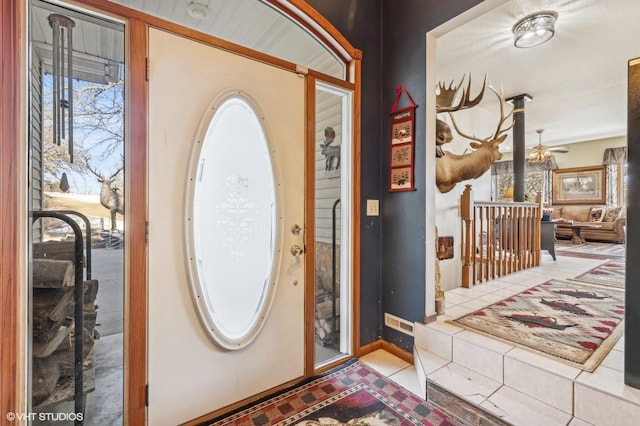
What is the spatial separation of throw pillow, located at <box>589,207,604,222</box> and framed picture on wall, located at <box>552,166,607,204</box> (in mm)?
456

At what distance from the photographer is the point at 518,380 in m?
1.59

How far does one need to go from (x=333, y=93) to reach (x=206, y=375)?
205cm

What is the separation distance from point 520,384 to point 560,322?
909 millimetres

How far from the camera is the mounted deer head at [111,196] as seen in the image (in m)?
1.36

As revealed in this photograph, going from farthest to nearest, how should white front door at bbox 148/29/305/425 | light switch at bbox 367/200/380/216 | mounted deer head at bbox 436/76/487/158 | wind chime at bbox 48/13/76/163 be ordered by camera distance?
mounted deer head at bbox 436/76/487/158 < light switch at bbox 367/200/380/216 < white front door at bbox 148/29/305/425 < wind chime at bbox 48/13/76/163

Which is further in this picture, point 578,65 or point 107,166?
point 578,65

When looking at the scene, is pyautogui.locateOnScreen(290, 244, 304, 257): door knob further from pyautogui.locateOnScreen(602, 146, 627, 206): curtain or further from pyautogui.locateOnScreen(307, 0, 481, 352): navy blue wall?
pyautogui.locateOnScreen(602, 146, 627, 206): curtain

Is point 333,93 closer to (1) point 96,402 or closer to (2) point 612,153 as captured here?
(1) point 96,402

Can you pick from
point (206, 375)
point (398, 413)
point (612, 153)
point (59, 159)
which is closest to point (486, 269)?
point (398, 413)

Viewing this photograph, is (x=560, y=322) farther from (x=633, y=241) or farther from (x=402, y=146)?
(x=402, y=146)

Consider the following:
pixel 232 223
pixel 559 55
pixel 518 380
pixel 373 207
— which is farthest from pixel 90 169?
pixel 559 55

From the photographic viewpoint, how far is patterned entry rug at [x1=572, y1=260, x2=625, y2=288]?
3.26 metres

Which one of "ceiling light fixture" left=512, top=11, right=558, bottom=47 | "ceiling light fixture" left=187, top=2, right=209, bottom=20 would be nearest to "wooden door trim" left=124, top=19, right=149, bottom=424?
"ceiling light fixture" left=187, top=2, right=209, bottom=20

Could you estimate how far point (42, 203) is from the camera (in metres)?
1.25
